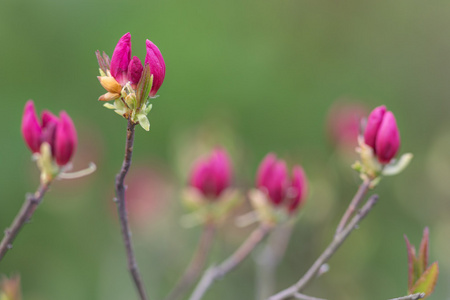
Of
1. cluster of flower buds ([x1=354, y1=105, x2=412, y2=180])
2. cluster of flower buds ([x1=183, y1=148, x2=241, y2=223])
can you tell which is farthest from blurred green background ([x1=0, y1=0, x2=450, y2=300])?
cluster of flower buds ([x1=354, y1=105, x2=412, y2=180])

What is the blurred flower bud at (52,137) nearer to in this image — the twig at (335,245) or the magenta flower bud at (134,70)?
the magenta flower bud at (134,70)

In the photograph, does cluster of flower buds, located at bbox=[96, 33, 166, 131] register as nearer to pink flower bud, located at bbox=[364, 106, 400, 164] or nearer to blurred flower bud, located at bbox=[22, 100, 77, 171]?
blurred flower bud, located at bbox=[22, 100, 77, 171]

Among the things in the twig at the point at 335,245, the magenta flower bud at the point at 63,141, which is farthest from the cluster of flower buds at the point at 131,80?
the twig at the point at 335,245

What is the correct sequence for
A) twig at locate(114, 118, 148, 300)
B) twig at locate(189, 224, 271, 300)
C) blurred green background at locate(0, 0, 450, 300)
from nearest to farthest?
twig at locate(114, 118, 148, 300), twig at locate(189, 224, 271, 300), blurred green background at locate(0, 0, 450, 300)

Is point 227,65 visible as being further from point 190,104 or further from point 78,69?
point 78,69

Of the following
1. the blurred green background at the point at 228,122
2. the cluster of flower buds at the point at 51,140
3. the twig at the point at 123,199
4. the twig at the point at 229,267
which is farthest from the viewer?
the blurred green background at the point at 228,122

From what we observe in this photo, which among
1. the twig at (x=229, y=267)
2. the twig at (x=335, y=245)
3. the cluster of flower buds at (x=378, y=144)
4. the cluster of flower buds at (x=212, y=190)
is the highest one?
the cluster of flower buds at (x=212, y=190)

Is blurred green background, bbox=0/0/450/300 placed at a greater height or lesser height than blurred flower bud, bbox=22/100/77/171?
greater
